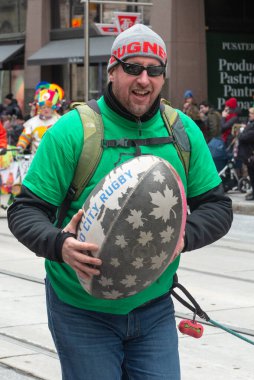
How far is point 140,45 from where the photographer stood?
3.54 metres

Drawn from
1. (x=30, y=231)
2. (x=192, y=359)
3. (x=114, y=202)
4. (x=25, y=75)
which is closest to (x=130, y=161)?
(x=114, y=202)

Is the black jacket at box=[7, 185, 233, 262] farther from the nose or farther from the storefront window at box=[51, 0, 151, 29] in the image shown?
the storefront window at box=[51, 0, 151, 29]

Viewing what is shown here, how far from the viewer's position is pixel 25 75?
98.4ft

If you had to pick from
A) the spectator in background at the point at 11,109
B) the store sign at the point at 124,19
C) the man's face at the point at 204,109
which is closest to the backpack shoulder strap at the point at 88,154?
the store sign at the point at 124,19

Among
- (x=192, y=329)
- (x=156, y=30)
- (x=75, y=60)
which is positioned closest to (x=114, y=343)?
(x=192, y=329)

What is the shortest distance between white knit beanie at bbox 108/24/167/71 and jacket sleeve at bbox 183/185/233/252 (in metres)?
0.52

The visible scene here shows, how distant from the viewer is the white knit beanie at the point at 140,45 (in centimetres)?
353

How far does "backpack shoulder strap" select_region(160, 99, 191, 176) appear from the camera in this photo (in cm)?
365

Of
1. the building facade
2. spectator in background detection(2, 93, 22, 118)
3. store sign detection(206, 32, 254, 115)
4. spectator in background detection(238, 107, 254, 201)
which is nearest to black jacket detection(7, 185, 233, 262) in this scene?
spectator in background detection(238, 107, 254, 201)

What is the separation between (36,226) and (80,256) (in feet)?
0.93

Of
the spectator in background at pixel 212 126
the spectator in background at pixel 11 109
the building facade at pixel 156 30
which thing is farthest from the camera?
the spectator in background at pixel 11 109

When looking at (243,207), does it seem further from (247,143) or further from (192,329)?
(192,329)

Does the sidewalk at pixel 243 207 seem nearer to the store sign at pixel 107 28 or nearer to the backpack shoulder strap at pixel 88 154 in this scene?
the store sign at pixel 107 28

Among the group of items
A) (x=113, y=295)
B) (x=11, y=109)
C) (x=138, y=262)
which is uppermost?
(x=138, y=262)
